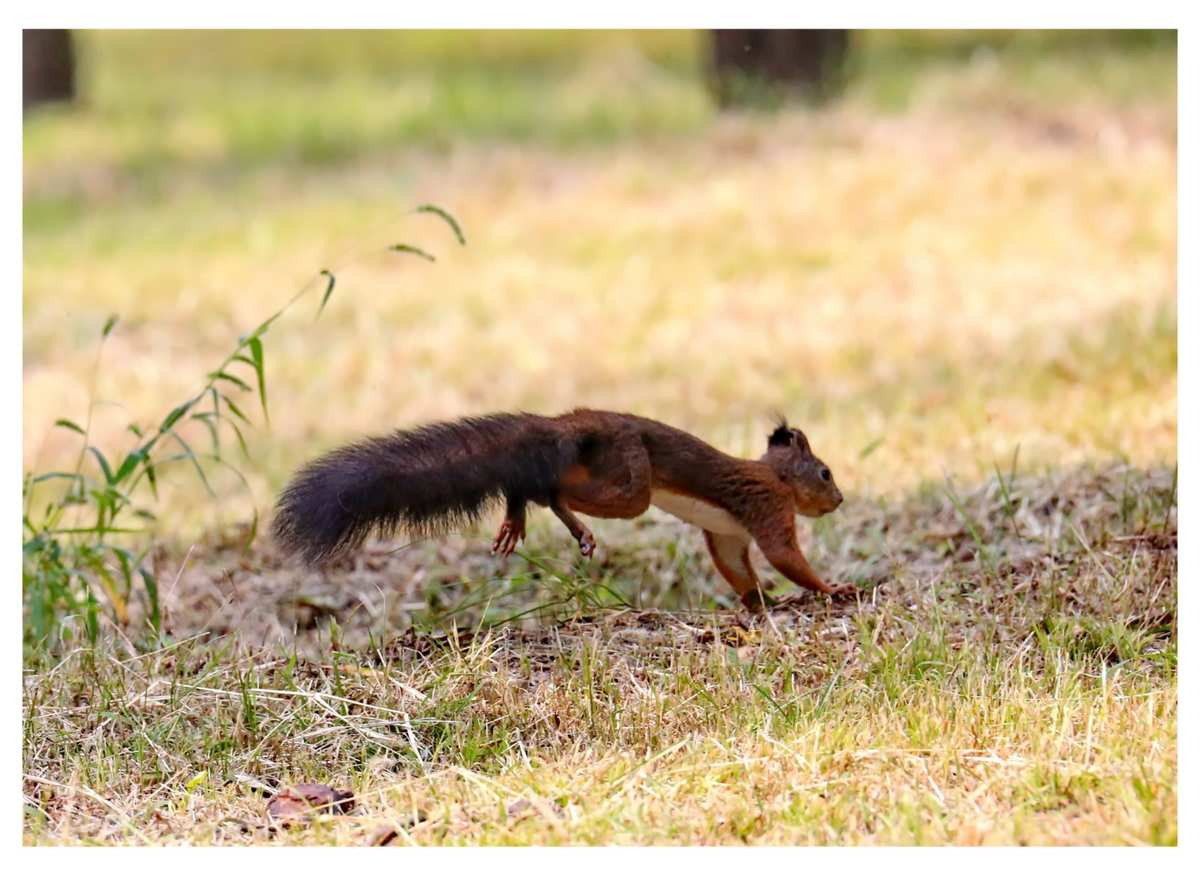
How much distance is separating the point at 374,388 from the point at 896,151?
4.18m

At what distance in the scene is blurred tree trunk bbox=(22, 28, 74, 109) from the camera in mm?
15562

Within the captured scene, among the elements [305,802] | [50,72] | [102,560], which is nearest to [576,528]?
[305,802]

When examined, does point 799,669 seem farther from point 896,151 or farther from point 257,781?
point 896,151

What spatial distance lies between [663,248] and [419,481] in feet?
21.5

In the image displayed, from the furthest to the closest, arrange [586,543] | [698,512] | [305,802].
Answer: [698,512]
[586,543]
[305,802]

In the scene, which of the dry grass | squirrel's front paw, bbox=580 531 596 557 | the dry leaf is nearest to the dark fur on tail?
squirrel's front paw, bbox=580 531 596 557

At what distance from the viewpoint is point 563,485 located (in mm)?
4625

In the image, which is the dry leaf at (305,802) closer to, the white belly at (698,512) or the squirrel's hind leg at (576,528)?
the squirrel's hind leg at (576,528)

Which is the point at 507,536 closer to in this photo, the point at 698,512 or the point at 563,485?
the point at 563,485

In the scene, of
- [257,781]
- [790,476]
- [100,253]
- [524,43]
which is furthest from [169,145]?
[257,781]

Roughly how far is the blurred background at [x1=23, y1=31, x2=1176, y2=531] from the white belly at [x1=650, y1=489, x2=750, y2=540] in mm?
1708

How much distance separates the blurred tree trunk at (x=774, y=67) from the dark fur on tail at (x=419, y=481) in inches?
338

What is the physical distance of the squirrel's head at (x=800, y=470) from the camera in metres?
5.25

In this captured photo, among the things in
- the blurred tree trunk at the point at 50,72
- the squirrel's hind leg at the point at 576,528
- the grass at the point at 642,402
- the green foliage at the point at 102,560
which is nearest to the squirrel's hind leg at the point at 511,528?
the squirrel's hind leg at the point at 576,528
